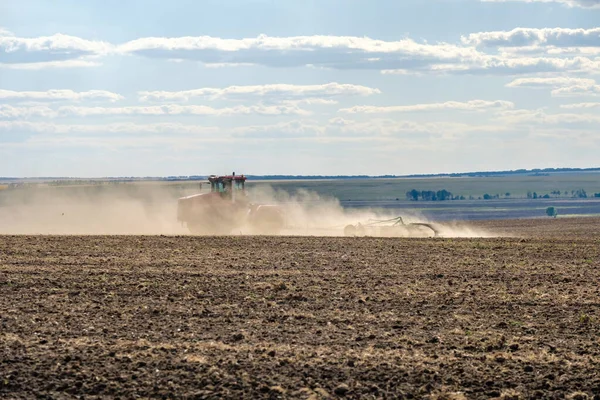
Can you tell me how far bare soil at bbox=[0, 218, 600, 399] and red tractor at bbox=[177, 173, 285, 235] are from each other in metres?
13.9

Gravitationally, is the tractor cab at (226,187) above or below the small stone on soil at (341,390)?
above

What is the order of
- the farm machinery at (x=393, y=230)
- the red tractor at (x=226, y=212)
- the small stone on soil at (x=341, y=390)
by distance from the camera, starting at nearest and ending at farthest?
the small stone on soil at (x=341, y=390)
the red tractor at (x=226, y=212)
the farm machinery at (x=393, y=230)

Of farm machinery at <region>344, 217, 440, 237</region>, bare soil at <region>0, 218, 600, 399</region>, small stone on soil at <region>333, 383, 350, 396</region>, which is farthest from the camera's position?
farm machinery at <region>344, 217, 440, 237</region>

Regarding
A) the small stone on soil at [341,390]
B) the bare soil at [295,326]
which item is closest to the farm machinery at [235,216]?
the bare soil at [295,326]

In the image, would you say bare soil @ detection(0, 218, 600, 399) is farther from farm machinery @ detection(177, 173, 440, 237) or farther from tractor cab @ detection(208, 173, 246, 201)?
tractor cab @ detection(208, 173, 246, 201)

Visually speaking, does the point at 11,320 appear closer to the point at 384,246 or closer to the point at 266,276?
the point at 266,276

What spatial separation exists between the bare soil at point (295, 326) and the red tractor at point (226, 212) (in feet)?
45.7

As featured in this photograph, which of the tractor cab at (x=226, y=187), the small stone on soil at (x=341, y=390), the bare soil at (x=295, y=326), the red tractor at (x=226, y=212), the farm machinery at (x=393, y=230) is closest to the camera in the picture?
the small stone on soil at (x=341, y=390)

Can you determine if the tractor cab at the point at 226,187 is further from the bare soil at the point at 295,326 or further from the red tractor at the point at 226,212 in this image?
the bare soil at the point at 295,326

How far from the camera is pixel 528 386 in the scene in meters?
13.4

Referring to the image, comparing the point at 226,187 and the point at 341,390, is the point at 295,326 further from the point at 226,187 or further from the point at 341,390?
the point at 226,187

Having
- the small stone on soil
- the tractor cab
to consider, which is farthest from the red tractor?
the small stone on soil

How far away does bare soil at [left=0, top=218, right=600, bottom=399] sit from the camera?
1336cm

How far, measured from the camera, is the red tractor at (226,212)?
145 feet
